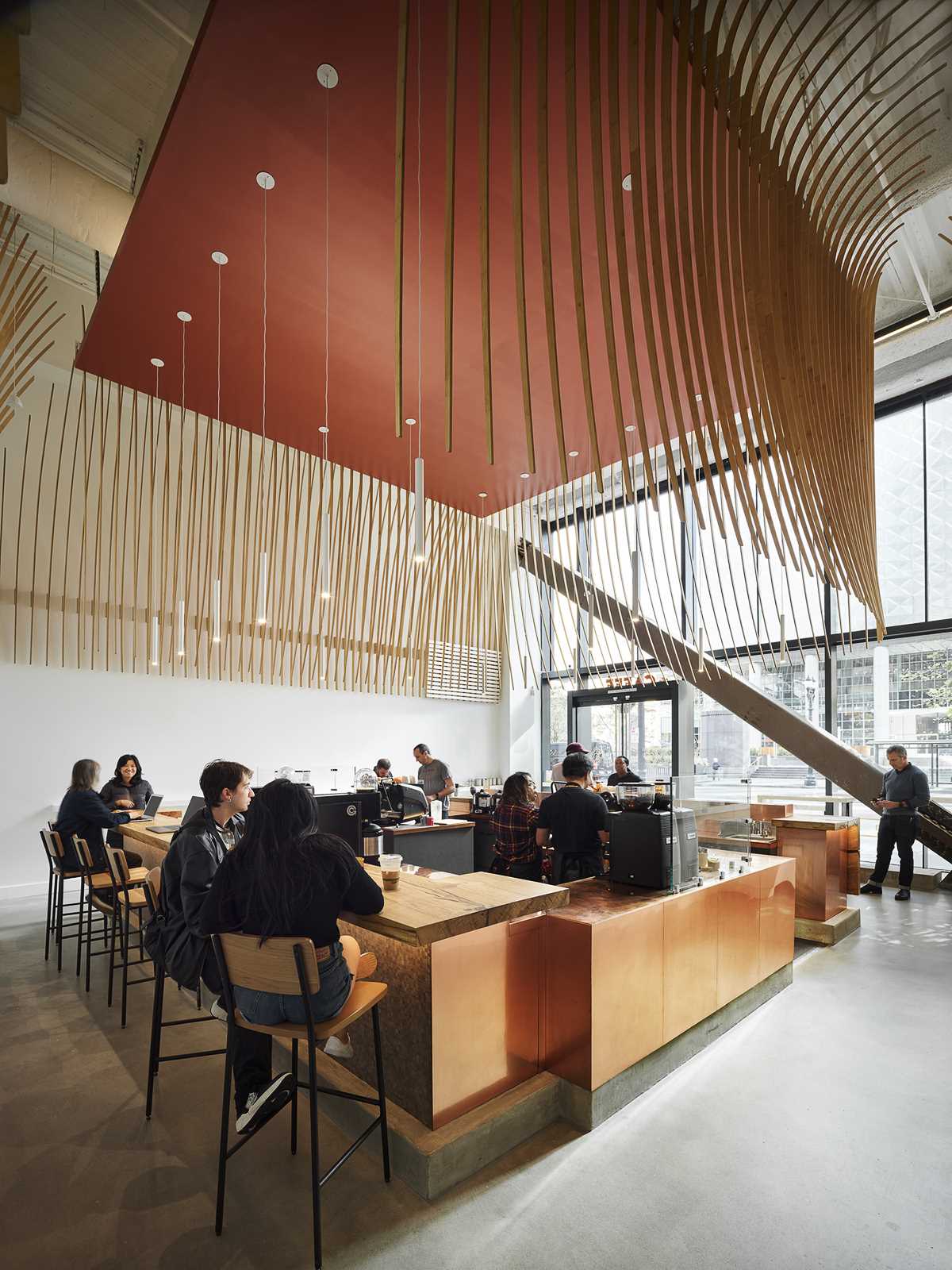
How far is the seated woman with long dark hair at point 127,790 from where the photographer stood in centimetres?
624

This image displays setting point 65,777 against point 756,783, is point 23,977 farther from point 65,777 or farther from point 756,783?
point 756,783

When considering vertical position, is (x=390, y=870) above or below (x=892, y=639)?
below

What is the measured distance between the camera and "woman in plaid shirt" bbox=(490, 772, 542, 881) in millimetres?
4855

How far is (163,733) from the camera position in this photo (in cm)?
798

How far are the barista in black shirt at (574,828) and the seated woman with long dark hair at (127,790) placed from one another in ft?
12.9

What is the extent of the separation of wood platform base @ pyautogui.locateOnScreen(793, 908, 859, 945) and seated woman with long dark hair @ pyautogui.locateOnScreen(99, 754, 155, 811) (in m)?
5.83

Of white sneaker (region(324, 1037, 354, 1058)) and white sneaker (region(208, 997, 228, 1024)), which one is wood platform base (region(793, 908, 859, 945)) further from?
white sneaker (region(208, 997, 228, 1024))

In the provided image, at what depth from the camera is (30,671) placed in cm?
709

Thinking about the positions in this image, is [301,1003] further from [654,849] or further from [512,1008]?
[654,849]

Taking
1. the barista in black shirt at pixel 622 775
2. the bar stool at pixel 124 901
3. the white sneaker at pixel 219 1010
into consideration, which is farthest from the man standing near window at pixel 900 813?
the bar stool at pixel 124 901

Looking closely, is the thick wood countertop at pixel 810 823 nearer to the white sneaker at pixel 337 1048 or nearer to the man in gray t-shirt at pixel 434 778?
the man in gray t-shirt at pixel 434 778

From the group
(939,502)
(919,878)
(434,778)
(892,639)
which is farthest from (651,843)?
(939,502)

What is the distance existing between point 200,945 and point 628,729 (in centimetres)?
948

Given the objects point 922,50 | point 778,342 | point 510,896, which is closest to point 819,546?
point 778,342
